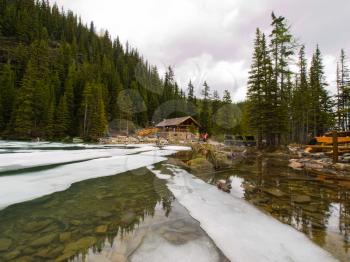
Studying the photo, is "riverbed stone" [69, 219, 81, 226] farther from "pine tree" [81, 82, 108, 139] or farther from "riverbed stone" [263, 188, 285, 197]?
"pine tree" [81, 82, 108, 139]

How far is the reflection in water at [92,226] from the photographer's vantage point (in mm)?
3295

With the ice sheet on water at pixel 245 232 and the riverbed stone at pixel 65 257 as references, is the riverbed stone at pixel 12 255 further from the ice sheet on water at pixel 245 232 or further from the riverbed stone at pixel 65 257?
the ice sheet on water at pixel 245 232

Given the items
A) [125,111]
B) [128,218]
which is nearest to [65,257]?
[128,218]

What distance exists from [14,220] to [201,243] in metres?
4.18

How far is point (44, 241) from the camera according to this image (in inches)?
143

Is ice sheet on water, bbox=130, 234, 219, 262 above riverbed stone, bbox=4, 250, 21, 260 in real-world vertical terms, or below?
above

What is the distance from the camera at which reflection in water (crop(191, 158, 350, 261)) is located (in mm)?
3787

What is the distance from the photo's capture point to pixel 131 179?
864 cm

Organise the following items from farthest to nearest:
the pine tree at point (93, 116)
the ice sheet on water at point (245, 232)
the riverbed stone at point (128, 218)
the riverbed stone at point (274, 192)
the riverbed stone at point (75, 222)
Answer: the pine tree at point (93, 116) < the riverbed stone at point (274, 192) < the riverbed stone at point (128, 218) < the riverbed stone at point (75, 222) < the ice sheet on water at point (245, 232)

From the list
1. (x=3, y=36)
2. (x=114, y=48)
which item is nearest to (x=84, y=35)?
(x=114, y=48)

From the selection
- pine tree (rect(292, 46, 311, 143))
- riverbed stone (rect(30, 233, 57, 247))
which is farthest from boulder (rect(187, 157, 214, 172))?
pine tree (rect(292, 46, 311, 143))

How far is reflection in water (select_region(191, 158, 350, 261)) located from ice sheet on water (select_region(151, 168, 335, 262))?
0.35 metres

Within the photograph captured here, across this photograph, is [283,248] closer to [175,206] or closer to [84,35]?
[175,206]

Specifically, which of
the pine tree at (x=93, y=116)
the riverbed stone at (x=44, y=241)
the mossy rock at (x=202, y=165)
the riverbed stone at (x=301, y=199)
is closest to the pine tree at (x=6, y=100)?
the pine tree at (x=93, y=116)
